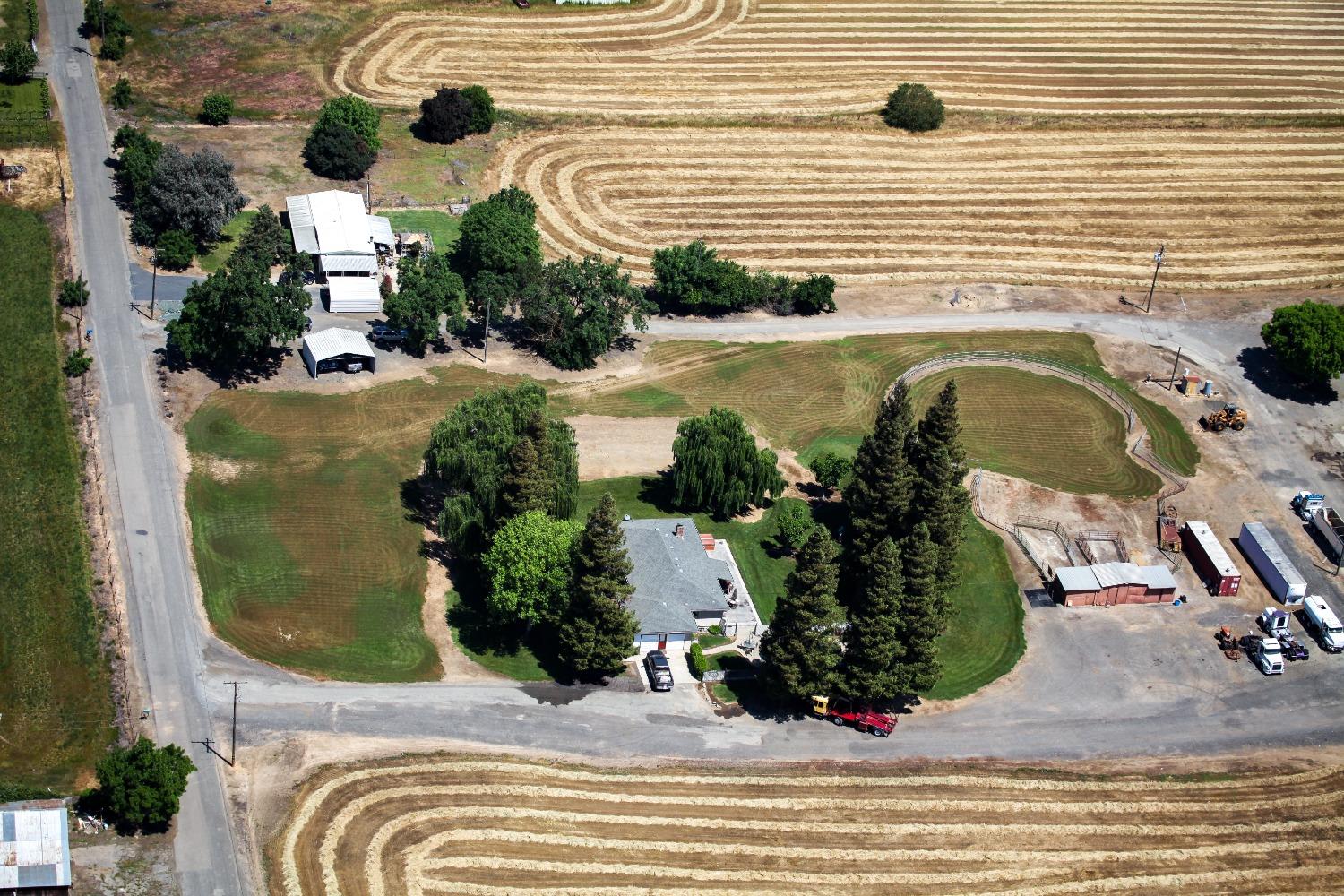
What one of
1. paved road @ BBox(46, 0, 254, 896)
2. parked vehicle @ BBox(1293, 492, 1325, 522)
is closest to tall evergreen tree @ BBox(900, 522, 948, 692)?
parked vehicle @ BBox(1293, 492, 1325, 522)

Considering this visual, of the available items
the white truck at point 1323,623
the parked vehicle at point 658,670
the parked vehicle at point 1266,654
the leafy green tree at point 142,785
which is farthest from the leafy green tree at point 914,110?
the leafy green tree at point 142,785

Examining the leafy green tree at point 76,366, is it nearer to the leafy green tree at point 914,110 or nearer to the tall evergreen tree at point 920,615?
the tall evergreen tree at point 920,615

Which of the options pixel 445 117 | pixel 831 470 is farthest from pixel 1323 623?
pixel 445 117

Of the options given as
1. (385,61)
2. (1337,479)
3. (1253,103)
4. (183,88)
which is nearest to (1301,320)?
(1337,479)

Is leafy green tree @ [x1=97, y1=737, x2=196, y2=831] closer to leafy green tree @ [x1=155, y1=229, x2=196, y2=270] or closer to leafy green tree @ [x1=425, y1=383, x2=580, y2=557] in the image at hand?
leafy green tree @ [x1=425, y1=383, x2=580, y2=557]

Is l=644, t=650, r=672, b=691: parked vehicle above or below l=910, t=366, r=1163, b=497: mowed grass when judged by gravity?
below

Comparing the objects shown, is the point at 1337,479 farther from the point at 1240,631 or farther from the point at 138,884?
the point at 138,884

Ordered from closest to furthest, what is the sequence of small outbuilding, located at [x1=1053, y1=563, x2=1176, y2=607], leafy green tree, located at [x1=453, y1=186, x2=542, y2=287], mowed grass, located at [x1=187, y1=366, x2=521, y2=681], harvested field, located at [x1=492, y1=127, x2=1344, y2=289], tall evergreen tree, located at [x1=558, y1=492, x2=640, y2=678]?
tall evergreen tree, located at [x1=558, y1=492, x2=640, y2=678], mowed grass, located at [x1=187, y1=366, x2=521, y2=681], small outbuilding, located at [x1=1053, y1=563, x2=1176, y2=607], leafy green tree, located at [x1=453, y1=186, x2=542, y2=287], harvested field, located at [x1=492, y1=127, x2=1344, y2=289]
